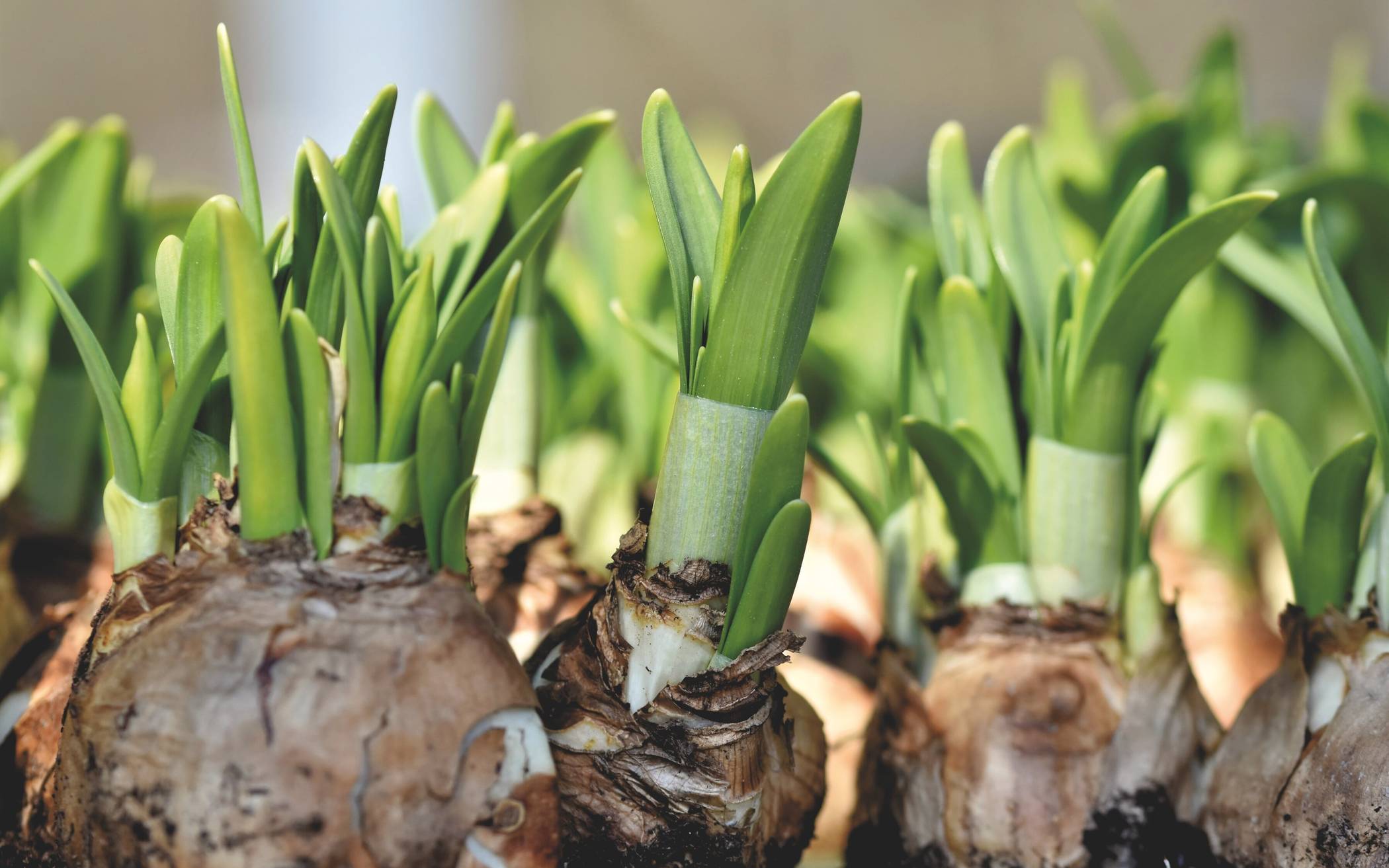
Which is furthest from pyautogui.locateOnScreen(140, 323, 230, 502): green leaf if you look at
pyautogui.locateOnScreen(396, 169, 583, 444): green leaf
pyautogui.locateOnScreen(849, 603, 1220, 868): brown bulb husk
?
pyautogui.locateOnScreen(849, 603, 1220, 868): brown bulb husk

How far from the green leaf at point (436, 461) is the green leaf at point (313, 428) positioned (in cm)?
5

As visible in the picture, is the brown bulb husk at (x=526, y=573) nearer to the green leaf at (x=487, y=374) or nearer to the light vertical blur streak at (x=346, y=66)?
the green leaf at (x=487, y=374)

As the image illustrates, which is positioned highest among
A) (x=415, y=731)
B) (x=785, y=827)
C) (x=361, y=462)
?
(x=361, y=462)

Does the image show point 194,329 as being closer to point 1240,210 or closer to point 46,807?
point 46,807

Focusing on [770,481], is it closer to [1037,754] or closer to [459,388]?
[459,388]

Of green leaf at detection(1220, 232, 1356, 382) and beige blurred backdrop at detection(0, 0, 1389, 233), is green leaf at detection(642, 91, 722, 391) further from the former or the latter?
beige blurred backdrop at detection(0, 0, 1389, 233)

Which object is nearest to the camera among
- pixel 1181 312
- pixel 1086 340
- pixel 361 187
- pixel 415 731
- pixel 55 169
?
pixel 415 731

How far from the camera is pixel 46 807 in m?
0.65

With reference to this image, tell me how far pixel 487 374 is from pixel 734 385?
6.0 inches

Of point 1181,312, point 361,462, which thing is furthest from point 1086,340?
point 1181,312

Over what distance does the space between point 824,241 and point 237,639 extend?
41cm

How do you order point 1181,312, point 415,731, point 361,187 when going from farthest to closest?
Answer: point 1181,312, point 361,187, point 415,731

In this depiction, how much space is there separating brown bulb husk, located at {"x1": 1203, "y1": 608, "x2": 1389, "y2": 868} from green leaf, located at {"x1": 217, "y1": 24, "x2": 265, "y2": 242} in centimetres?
75

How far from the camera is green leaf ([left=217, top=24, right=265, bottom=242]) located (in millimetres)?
623
